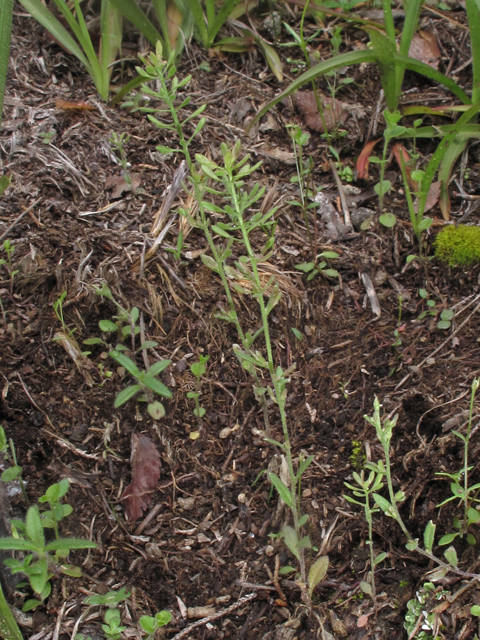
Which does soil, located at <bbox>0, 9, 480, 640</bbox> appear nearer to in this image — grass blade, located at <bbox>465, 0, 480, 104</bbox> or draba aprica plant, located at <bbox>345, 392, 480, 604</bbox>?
draba aprica plant, located at <bbox>345, 392, 480, 604</bbox>

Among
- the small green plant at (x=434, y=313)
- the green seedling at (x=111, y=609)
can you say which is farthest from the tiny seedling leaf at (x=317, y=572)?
the small green plant at (x=434, y=313)

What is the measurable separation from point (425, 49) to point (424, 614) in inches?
107

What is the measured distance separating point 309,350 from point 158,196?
0.98 meters

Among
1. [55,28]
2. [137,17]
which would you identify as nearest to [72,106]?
[55,28]

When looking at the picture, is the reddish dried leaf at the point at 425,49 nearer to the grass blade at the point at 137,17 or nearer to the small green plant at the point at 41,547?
the grass blade at the point at 137,17

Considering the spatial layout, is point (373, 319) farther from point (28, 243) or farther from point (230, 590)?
point (28, 243)

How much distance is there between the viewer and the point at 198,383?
1.99 metres

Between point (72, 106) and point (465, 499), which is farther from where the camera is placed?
point (72, 106)

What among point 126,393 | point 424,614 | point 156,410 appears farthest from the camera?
point 156,410

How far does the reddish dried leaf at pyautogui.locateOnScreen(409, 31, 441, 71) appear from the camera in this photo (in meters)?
2.88

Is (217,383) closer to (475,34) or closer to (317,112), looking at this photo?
(317,112)

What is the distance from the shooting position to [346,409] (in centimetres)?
201

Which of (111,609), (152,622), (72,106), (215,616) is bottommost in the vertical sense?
(215,616)

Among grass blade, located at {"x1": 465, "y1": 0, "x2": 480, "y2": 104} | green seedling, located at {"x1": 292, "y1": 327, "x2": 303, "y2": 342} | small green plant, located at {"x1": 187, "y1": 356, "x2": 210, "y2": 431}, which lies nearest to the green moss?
grass blade, located at {"x1": 465, "y1": 0, "x2": 480, "y2": 104}
